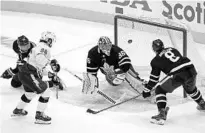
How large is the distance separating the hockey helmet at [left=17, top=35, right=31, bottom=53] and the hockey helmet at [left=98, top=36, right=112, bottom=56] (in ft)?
2.12

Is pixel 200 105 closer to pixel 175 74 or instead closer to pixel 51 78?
pixel 175 74

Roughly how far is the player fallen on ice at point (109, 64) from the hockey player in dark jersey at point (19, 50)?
57cm

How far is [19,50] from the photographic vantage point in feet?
19.0

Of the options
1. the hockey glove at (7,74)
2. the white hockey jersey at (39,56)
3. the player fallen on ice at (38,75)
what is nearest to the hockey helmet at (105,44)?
the player fallen on ice at (38,75)

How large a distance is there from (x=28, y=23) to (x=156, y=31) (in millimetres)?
3344

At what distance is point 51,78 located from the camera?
585 cm

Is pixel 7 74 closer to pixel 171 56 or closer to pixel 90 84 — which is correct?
pixel 90 84

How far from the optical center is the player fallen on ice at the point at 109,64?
557 centimetres

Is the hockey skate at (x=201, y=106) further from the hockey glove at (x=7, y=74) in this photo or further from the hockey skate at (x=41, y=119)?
the hockey glove at (x=7, y=74)

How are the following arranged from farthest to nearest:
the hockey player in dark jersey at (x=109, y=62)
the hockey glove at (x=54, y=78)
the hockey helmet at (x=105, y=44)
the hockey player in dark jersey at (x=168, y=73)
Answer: the hockey glove at (x=54, y=78), the hockey player in dark jersey at (x=109, y=62), the hockey helmet at (x=105, y=44), the hockey player in dark jersey at (x=168, y=73)

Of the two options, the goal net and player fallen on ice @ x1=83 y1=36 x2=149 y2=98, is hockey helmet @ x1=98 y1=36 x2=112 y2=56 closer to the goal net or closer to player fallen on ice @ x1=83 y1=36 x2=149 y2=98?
player fallen on ice @ x1=83 y1=36 x2=149 y2=98

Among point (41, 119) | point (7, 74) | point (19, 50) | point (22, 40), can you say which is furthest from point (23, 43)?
point (7, 74)

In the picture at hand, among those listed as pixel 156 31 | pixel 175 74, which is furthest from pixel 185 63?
pixel 156 31

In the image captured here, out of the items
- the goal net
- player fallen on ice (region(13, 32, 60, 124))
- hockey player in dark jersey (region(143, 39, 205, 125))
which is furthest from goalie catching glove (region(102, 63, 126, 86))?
player fallen on ice (region(13, 32, 60, 124))
